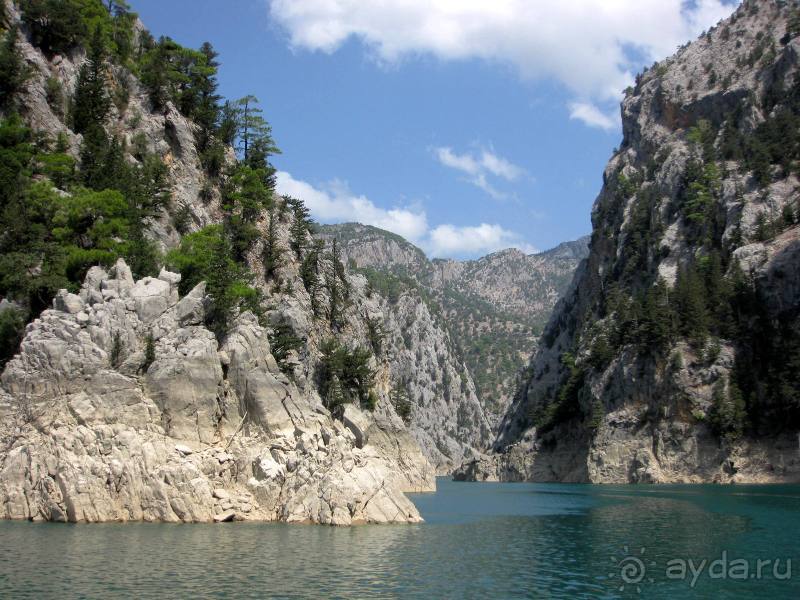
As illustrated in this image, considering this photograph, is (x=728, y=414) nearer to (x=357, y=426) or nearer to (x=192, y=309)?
(x=357, y=426)

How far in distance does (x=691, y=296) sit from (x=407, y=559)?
296 ft

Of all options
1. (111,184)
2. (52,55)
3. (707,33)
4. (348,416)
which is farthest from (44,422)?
(707,33)

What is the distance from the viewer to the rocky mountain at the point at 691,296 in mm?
103625

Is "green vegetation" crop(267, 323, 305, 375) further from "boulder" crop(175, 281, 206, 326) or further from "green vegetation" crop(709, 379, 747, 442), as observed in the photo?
"green vegetation" crop(709, 379, 747, 442)

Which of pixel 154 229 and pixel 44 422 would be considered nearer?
pixel 44 422

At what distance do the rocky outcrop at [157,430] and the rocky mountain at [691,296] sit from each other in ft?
231

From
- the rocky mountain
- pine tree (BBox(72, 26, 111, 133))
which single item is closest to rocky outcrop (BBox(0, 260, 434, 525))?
pine tree (BBox(72, 26, 111, 133))

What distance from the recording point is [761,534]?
42.4m

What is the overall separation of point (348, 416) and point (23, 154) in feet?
117

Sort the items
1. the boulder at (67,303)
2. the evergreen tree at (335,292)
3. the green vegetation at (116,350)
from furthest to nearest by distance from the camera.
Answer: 1. the evergreen tree at (335,292)
2. the boulder at (67,303)
3. the green vegetation at (116,350)

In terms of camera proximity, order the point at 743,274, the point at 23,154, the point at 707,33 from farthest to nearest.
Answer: the point at 707,33 < the point at 743,274 < the point at 23,154

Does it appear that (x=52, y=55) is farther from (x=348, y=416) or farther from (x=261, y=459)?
(x=261, y=459)

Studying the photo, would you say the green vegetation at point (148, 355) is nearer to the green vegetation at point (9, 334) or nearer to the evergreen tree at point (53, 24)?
the green vegetation at point (9, 334)

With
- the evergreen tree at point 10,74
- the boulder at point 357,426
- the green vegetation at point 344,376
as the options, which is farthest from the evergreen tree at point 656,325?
the evergreen tree at point 10,74
